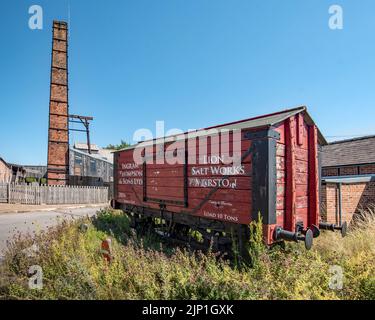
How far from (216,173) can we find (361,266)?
2.94 meters

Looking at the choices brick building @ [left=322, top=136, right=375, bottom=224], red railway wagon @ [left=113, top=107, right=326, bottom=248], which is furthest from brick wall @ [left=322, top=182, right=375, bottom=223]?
red railway wagon @ [left=113, top=107, right=326, bottom=248]

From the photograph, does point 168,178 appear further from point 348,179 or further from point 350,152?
point 350,152

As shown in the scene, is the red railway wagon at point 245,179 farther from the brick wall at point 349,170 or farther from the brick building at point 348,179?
the brick wall at point 349,170

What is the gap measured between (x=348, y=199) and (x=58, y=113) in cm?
2425

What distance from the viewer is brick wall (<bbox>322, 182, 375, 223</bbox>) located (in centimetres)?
882

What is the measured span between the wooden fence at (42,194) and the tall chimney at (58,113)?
10.2 ft

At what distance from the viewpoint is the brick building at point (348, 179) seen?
29.7ft

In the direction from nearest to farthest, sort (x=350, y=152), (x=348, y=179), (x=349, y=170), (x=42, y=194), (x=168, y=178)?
(x=168, y=178) < (x=348, y=179) < (x=349, y=170) < (x=350, y=152) < (x=42, y=194)

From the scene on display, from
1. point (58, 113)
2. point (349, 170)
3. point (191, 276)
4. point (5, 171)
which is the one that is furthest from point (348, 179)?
point (5, 171)

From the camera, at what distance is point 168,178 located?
260 inches

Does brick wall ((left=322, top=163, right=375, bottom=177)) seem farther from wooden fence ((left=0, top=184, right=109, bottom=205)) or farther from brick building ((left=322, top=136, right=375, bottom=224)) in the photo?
wooden fence ((left=0, top=184, right=109, bottom=205))

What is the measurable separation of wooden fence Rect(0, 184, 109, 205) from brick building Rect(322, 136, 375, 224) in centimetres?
1868

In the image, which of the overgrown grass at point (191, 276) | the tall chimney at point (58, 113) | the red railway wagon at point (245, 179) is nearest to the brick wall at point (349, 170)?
the red railway wagon at point (245, 179)

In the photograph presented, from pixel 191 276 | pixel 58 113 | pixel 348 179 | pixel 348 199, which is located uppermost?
pixel 58 113
